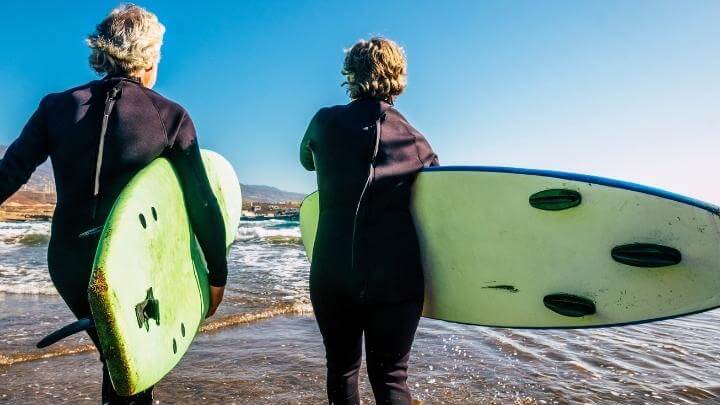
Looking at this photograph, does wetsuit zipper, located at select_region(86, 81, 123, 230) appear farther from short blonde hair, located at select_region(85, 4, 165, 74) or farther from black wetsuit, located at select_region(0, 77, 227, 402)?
short blonde hair, located at select_region(85, 4, 165, 74)

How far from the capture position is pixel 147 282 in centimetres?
176

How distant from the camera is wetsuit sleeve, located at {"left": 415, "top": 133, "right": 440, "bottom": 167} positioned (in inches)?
78.1

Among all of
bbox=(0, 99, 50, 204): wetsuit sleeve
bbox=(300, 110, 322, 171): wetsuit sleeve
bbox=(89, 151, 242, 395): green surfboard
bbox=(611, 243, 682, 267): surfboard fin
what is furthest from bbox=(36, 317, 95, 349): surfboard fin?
bbox=(611, 243, 682, 267): surfboard fin

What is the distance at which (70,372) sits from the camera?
3412mm

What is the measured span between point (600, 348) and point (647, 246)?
236 cm

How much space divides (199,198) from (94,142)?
1.44 feet

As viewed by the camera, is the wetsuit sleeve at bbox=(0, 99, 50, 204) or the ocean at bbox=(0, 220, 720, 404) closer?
the wetsuit sleeve at bbox=(0, 99, 50, 204)

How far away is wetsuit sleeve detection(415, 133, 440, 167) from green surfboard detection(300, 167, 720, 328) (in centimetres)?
5

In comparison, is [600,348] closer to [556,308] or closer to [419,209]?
[556,308]

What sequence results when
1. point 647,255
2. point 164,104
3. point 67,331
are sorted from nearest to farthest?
point 67,331 < point 164,104 < point 647,255

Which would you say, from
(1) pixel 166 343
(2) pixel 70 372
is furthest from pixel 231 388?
(1) pixel 166 343

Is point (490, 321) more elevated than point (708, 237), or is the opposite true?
point (708, 237)

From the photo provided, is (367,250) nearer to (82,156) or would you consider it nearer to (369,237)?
(369,237)

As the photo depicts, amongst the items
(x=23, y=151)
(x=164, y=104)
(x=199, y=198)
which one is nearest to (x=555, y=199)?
(x=199, y=198)
